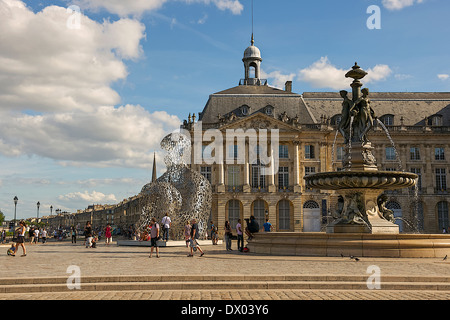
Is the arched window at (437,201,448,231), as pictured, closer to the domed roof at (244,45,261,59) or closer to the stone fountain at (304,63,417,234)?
the domed roof at (244,45,261,59)

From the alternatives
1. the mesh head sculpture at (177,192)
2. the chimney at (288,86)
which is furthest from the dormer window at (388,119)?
the mesh head sculpture at (177,192)

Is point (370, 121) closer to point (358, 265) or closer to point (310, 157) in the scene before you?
point (358, 265)

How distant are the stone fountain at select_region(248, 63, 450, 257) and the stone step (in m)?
5.11

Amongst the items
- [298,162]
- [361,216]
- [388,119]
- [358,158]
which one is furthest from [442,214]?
[361,216]

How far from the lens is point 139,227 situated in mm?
26688

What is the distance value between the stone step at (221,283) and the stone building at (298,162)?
135ft

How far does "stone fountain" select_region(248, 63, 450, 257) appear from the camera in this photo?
1550 cm

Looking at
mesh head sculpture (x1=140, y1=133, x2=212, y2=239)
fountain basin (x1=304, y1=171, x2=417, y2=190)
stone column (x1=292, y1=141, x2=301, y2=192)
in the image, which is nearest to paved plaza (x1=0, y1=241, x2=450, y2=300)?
fountain basin (x1=304, y1=171, x2=417, y2=190)

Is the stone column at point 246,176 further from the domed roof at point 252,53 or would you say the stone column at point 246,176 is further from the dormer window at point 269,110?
the domed roof at point 252,53

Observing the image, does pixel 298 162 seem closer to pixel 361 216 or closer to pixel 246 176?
pixel 246 176

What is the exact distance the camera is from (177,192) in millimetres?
26141

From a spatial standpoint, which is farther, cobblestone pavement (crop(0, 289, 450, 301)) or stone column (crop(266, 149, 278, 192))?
stone column (crop(266, 149, 278, 192))

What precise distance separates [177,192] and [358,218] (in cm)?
1070

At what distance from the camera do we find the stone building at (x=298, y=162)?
5247cm
